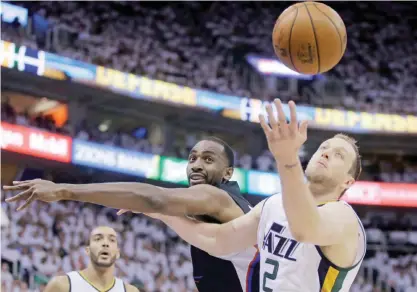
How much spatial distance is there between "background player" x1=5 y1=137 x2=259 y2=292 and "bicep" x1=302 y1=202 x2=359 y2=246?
64 cm

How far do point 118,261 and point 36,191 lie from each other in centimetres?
975

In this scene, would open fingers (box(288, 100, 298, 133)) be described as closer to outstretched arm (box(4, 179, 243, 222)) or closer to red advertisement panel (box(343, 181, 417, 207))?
outstretched arm (box(4, 179, 243, 222))

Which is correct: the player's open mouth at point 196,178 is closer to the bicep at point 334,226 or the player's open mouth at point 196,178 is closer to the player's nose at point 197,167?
the player's nose at point 197,167

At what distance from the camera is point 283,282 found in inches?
127

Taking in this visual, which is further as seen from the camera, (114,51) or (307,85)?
(307,85)

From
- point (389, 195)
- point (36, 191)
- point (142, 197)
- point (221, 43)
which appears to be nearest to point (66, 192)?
point (36, 191)

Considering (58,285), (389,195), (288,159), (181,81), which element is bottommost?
(58,285)

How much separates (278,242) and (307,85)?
20.0m

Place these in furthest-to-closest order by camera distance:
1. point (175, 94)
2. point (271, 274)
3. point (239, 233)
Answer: point (175, 94)
point (239, 233)
point (271, 274)

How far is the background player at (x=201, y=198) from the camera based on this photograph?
3266 millimetres

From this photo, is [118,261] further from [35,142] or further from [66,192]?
[66,192]

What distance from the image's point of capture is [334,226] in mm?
3080

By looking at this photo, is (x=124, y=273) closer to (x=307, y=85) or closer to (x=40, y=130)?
(x=40, y=130)

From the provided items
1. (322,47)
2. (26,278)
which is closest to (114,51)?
(26,278)
